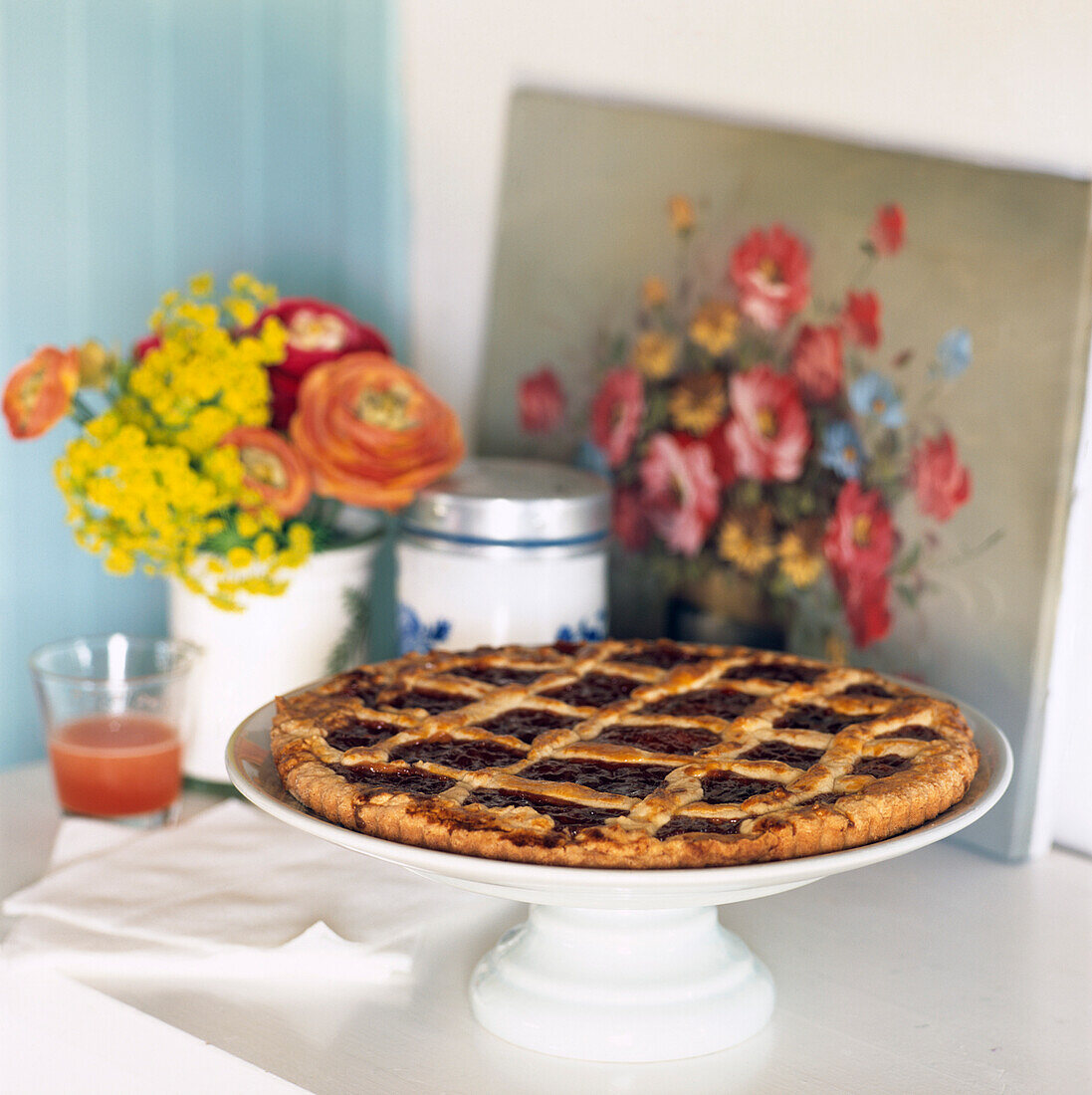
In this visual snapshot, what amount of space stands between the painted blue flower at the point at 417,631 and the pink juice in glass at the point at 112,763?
0.22 m

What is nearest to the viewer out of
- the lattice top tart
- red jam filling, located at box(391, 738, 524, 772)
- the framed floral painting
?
the lattice top tart

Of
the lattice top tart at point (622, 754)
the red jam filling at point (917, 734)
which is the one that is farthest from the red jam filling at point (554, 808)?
the red jam filling at point (917, 734)

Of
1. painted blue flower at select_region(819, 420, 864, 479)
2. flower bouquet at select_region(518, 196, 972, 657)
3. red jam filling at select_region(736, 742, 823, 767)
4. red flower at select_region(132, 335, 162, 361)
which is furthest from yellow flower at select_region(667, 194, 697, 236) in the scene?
red jam filling at select_region(736, 742, 823, 767)

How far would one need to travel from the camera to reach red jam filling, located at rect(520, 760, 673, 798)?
735 mm

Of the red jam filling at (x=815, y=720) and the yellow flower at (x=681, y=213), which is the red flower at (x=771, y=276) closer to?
the yellow flower at (x=681, y=213)

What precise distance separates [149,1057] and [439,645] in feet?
1.50

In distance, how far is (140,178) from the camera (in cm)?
128

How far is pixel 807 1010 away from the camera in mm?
816

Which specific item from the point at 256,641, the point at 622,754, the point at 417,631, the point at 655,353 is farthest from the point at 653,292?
the point at 622,754

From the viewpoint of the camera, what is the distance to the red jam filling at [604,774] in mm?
735

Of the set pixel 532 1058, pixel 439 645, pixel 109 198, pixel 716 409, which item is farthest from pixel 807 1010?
pixel 109 198

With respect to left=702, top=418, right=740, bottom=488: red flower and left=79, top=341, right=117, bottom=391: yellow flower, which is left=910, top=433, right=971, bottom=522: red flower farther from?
left=79, top=341, right=117, bottom=391: yellow flower

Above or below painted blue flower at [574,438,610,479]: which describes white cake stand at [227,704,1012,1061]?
below

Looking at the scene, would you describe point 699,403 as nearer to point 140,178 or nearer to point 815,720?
point 815,720
